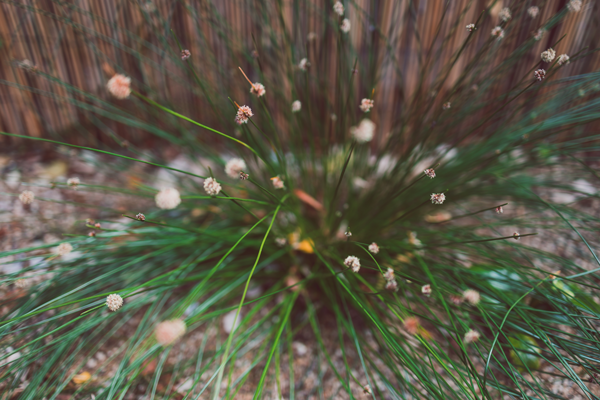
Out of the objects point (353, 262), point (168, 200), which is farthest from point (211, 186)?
point (353, 262)

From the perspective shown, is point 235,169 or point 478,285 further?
point 478,285

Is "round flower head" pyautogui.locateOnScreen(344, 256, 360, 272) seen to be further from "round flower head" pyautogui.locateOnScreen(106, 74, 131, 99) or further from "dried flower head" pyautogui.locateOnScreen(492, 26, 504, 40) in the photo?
"dried flower head" pyautogui.locateOnScreen(492, 26, 504, 40)

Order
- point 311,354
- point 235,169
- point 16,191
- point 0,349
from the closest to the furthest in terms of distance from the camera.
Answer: point 235,169 → point 0,349 → point 311,354 → point 16,191

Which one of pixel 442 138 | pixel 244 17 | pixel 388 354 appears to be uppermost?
pixel 244 17

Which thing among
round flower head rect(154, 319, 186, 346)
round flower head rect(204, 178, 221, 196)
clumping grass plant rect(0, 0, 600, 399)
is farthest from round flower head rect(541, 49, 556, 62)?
round flower head rect(154, 319, 186, 346)

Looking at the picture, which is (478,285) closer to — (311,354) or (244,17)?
(311,354)

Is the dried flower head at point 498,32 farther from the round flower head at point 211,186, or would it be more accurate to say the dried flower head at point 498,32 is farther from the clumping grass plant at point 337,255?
the round flower head at point 211,186

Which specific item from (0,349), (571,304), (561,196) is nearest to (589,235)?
(561,196)

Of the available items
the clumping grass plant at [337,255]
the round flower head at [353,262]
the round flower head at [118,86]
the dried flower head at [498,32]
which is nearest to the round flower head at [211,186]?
the clumping grass plant at [337,255]
